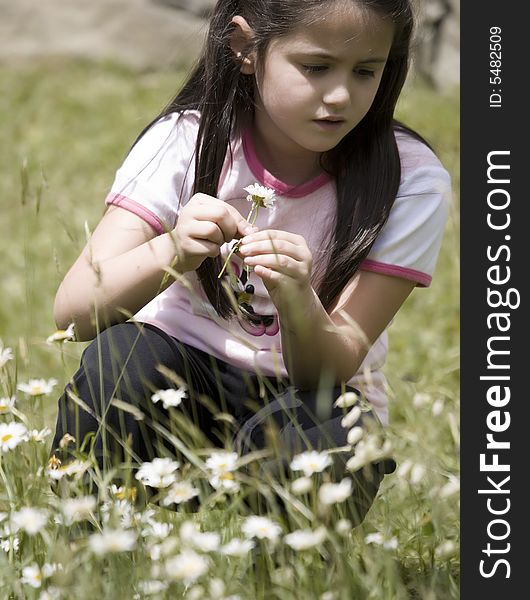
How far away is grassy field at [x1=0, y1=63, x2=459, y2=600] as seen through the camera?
4.08ft

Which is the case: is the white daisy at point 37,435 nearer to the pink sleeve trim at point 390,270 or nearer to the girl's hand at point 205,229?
the girl's hand at point 205,229

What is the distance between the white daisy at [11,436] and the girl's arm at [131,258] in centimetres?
17

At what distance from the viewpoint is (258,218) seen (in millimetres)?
1769

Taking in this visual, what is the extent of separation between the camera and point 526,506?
1.39m

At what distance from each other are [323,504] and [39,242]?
274cm

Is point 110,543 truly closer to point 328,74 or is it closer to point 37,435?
point 37,435

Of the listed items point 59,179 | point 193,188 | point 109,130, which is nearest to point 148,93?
point 109,130

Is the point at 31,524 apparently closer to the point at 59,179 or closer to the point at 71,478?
the point at 71,478

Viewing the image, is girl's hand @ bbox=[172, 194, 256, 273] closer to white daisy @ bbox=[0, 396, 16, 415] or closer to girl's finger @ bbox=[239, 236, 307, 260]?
girl's finger @ bbox=[239, 236, 307, 260]

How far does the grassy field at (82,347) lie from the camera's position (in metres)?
1.24

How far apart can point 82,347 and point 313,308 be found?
0.87 m

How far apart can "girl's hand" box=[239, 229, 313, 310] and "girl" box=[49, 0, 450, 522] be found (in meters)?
0.05

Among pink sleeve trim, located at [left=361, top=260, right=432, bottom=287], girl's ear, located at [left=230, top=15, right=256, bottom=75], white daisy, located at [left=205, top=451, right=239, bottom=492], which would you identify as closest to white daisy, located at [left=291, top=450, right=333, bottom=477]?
white daisy, located at [left=205, top=451, right=239, bottom=492]

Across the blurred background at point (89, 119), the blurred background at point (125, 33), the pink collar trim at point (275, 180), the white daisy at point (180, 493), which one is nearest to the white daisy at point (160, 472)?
the white daisy at point (180, 493)
